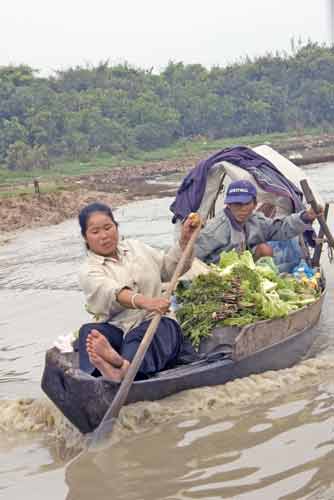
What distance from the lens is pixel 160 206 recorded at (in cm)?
1936

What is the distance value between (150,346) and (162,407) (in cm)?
36

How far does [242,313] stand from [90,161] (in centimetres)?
2830

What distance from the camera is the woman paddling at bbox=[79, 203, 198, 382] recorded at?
4508mm

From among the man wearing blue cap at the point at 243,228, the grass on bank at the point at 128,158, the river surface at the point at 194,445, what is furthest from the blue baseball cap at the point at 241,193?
the grass on bank at the point at 128,158

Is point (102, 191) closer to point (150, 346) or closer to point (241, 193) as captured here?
point (241, 193)

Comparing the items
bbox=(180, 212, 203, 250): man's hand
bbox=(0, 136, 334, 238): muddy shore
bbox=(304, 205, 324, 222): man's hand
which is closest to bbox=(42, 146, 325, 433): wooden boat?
bbox=(180, 212, 203, 250): man's hand

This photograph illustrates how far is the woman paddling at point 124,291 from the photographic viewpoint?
14.8ft

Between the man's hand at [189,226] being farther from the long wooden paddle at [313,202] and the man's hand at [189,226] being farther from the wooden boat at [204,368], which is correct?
the long wooden paddle at [313,202]

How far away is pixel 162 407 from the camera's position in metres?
4.58

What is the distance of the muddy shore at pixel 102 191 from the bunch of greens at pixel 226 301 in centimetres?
535

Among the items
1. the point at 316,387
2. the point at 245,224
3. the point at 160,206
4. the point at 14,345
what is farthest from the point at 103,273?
the point at 160,206

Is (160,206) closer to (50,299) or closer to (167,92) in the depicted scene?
(50,299)

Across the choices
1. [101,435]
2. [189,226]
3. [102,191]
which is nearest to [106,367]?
[101,435]

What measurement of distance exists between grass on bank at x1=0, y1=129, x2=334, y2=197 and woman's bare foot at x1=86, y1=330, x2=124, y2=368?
1932 cm
